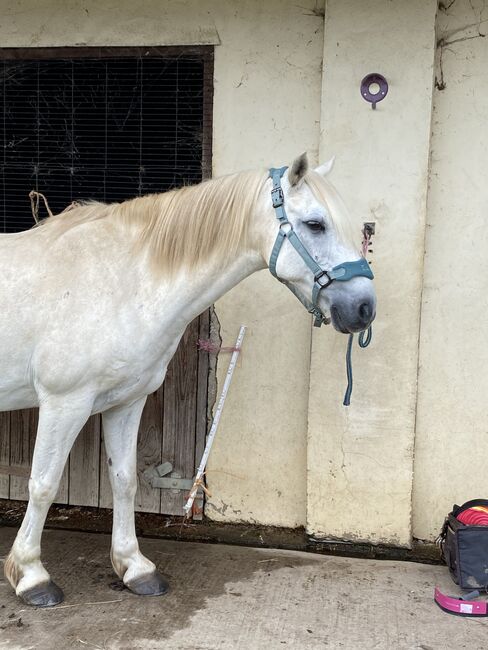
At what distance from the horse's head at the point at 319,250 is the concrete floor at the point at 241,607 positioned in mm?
1175

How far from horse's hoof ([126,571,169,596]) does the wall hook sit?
2.36m

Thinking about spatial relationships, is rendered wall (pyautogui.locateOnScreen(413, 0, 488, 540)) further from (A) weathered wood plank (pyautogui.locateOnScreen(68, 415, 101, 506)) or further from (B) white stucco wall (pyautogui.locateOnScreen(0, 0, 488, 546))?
(A) weathered wood plank (pyautogui.locateOnScreen(68, 415, 101, 506))

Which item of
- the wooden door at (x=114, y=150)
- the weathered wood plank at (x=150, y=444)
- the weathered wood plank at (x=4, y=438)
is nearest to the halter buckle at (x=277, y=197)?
the wooden door at (x=114, y=150)

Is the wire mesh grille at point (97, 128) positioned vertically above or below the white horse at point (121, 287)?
above

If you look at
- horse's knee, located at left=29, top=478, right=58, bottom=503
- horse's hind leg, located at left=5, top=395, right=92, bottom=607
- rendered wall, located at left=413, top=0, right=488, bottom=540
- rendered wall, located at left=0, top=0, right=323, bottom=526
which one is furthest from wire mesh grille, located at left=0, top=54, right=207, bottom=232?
horse's knee, located at left=29, top=478, right=58, bottom=503

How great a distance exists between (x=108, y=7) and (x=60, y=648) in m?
2.99

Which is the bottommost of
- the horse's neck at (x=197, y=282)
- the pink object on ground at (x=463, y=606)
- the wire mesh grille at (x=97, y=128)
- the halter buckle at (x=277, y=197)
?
the pink object on ground at (x=463, y=606)

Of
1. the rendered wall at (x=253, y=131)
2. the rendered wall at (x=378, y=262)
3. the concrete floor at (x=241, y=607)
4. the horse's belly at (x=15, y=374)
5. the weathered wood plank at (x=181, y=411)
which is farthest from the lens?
the weathered wood plank at (x=181, y=411)

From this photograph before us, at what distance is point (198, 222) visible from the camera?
8.66ft

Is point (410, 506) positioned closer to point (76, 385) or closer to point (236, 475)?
point (236, 475)

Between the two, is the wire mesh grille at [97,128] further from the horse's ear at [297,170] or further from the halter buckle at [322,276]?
the halter buckle at [322,276]

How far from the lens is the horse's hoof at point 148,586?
288cm

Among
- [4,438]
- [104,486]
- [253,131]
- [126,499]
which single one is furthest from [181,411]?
[253,131]

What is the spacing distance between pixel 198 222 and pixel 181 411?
140 cm
